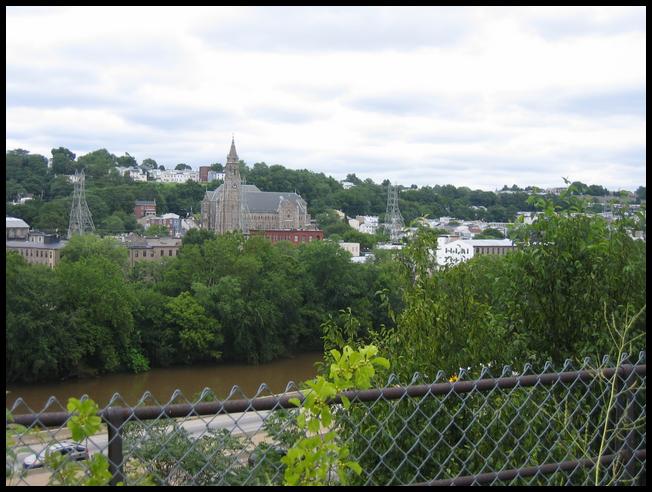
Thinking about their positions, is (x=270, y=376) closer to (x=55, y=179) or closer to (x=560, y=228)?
(x=560, y=228)

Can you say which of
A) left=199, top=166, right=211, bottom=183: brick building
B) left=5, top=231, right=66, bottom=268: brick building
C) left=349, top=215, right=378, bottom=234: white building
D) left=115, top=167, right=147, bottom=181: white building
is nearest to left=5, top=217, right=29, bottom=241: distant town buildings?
left=5, top=231, right=66, bottom=268: brick building

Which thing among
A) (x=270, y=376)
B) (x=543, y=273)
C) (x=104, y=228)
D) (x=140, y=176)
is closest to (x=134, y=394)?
(x=270, y=376)

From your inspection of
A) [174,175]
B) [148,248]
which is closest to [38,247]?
[148,248]

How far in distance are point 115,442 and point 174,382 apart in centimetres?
2776

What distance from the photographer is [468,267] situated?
6.80 m

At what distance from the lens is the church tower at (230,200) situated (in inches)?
3157

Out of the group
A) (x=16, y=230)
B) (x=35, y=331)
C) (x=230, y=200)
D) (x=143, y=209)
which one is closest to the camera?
(x=35, y=331)

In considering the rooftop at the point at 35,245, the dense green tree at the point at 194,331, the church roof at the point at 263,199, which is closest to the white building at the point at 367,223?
the church roof at the point at 263,199

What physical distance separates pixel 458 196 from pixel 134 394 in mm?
101619

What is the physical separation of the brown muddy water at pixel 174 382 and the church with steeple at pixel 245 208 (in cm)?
4794

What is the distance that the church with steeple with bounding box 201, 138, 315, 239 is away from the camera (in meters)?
80.5

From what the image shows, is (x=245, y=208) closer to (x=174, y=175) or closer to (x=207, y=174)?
(x=207, y=174)

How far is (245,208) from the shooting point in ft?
269

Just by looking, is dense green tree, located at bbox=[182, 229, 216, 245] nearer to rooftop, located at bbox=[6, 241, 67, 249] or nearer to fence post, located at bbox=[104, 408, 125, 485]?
rooftop, located at bbox=[6, 241, 67, 249]
